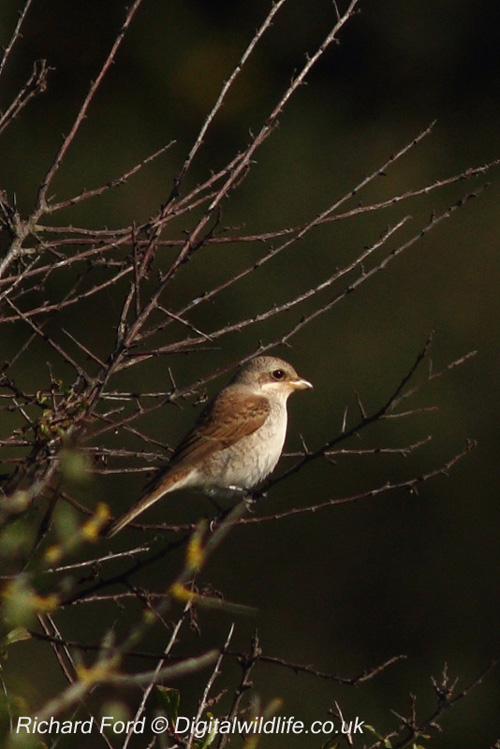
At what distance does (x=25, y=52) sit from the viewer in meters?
18.3

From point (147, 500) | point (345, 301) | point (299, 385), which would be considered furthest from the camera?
point (345, 301)

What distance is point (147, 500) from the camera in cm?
497

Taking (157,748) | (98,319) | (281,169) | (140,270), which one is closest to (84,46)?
(281,169)

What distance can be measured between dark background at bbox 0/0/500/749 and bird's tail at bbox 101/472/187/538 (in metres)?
7.45

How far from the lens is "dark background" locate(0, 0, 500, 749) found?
48.3ft

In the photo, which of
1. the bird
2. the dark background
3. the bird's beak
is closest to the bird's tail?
the bird

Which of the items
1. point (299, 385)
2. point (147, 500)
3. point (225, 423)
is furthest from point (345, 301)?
point (147, 500)

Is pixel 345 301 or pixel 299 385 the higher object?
pixel 299 385

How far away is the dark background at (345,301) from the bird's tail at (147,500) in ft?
24.4

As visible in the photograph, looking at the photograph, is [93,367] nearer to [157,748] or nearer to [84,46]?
[157,748]

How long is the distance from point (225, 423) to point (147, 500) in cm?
74

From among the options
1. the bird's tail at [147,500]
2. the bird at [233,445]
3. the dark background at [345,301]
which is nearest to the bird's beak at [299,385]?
the bird at [233,445]

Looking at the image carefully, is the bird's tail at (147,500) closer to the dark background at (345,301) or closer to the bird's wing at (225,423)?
the bird's wing at (225,423)

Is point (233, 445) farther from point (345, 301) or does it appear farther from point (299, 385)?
point (345, 301)
